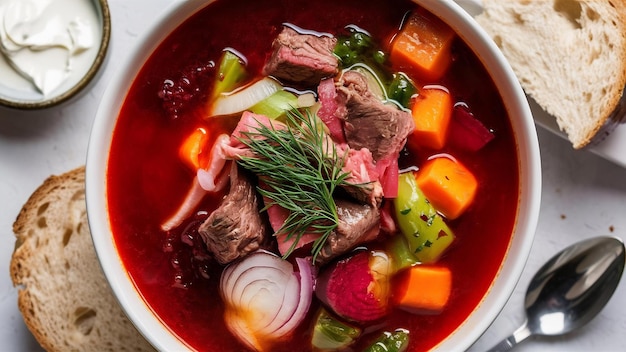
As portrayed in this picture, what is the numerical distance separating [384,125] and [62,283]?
1.72 meters

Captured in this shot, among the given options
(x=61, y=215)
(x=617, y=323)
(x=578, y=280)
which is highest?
(x=61, y=215)

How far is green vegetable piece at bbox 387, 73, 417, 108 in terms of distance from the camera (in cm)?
273

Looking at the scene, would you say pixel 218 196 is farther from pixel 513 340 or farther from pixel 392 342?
pixel 513 340

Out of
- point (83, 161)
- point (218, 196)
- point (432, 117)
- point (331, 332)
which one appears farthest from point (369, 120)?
point (83, 161)

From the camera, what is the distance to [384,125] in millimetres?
2594

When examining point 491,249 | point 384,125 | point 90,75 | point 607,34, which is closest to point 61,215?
point 90,75

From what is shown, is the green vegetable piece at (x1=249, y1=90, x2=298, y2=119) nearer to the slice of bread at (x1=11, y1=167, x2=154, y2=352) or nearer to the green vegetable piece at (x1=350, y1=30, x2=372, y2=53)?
the green vegetable piece at (x1=350, y1=30, x2=372, y2=53)

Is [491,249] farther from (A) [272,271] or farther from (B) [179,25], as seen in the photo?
(B) [179,25]

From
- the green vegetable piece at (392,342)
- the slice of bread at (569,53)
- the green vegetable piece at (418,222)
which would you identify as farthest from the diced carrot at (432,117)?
the green vegetable piece at (392,342)

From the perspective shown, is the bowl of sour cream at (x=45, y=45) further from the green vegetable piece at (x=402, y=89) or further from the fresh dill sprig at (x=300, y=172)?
the green vegetable piece at (x=402, y=89)

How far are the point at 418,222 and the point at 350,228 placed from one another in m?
0.28

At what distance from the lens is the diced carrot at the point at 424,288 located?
2.72 metres

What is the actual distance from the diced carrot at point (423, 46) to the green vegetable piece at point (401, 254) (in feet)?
2.01

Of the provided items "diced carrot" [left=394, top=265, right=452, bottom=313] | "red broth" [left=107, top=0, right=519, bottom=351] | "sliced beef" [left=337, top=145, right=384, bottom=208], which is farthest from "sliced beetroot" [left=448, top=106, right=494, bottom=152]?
"diced carrot" [left=394, top=265, right=452, bottom=313]
